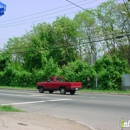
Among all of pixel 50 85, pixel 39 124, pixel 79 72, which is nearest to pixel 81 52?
pixel 79 72

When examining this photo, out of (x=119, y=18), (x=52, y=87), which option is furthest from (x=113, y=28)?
(x=52, y=87)

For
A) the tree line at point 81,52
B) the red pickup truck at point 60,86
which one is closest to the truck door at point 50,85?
the red pickup truck at point 60,86

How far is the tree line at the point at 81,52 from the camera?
3531 cm

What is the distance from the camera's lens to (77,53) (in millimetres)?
63031

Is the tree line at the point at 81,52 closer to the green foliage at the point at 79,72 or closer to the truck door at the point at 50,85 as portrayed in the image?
the green foliage at the point at 79,72

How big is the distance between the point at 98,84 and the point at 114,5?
20.8 metres

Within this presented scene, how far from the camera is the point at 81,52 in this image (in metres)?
63.0

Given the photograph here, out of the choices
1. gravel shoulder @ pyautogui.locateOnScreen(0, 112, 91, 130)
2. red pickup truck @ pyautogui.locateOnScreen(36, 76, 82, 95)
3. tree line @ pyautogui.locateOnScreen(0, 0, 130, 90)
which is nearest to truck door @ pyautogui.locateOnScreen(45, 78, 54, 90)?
red pickup truck @ pyautogui.locateOnScreen(36, 76, 82, 95)

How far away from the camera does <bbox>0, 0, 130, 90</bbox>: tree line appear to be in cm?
3531

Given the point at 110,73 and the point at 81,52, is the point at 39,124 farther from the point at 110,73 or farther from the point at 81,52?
the point at 81,52

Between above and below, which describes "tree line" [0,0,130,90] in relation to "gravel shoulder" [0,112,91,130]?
above

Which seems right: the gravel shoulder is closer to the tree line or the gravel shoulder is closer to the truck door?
the truck door

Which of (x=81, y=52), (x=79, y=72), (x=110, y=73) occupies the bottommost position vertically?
(x=110, y=73)

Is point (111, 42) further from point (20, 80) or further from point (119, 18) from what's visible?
point (20, 80)
